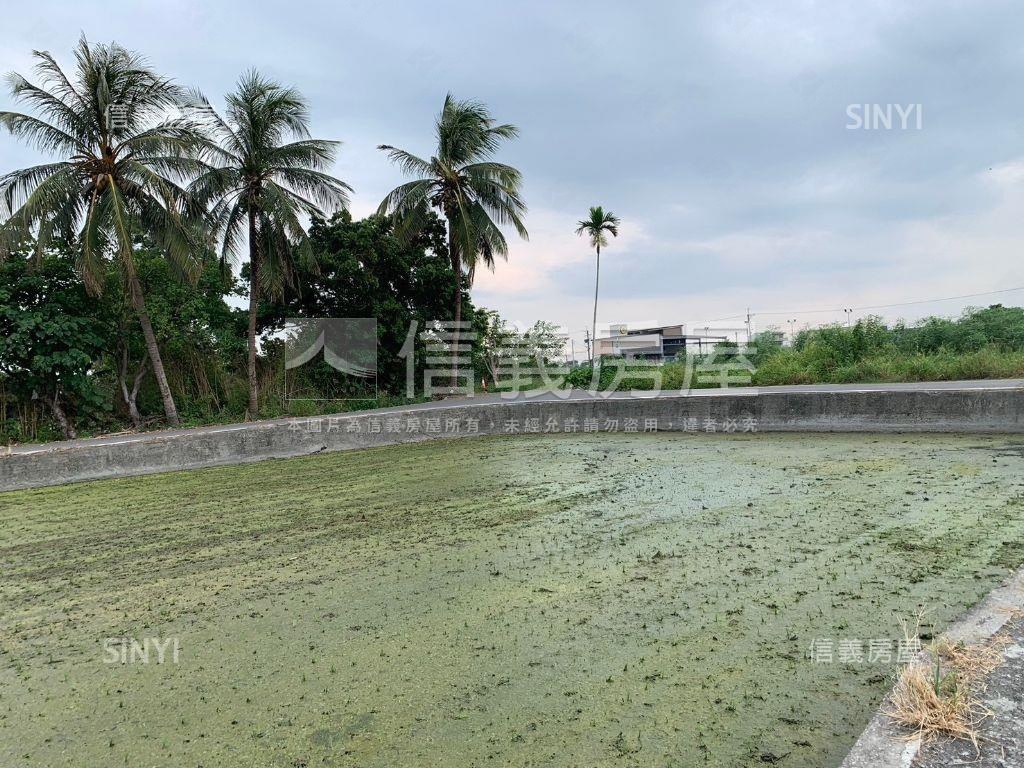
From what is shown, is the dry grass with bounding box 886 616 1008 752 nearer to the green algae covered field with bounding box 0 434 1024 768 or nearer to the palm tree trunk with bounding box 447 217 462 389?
the green algae covered field with bounding box 0 434 1024 768

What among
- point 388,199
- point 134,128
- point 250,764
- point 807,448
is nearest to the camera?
point 250,764

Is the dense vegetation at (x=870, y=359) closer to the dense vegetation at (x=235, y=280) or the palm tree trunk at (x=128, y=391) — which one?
the dense vegetation at (x=235, y=280)

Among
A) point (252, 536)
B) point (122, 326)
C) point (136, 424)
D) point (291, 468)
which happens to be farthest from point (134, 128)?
point (252, 536)

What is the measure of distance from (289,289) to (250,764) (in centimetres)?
1265

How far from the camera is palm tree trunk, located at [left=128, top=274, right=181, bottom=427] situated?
9.52 meters

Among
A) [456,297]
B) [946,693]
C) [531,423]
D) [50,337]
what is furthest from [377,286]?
[946,693]

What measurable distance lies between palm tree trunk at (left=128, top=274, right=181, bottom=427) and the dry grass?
1075 cm

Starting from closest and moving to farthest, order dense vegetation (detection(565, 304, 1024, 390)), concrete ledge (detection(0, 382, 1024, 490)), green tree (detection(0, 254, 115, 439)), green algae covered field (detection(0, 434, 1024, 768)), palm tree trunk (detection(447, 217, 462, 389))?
green algae covered field (detection(0, 434, 1024, 768)) < concrete ledge (detection(0, 382, 1024, 490)) < green tree (detection(0, 254, 115, 439)) < dense vegetation (detection(565, 304, 1024, 390)) < palm tree trunk (detection(447, 217, 462, 389))

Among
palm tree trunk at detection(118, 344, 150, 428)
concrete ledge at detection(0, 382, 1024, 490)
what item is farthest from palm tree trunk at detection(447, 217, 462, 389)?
palm tree trunk at detection(118, 344, 150, 428)

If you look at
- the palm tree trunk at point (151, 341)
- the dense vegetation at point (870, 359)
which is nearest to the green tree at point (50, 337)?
the palm tree trunk at point (151, 341)

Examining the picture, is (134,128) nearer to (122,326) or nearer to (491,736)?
(122,326)

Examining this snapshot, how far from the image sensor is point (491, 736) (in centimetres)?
174

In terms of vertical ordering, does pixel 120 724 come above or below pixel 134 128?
below

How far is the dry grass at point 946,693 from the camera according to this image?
1.33m
